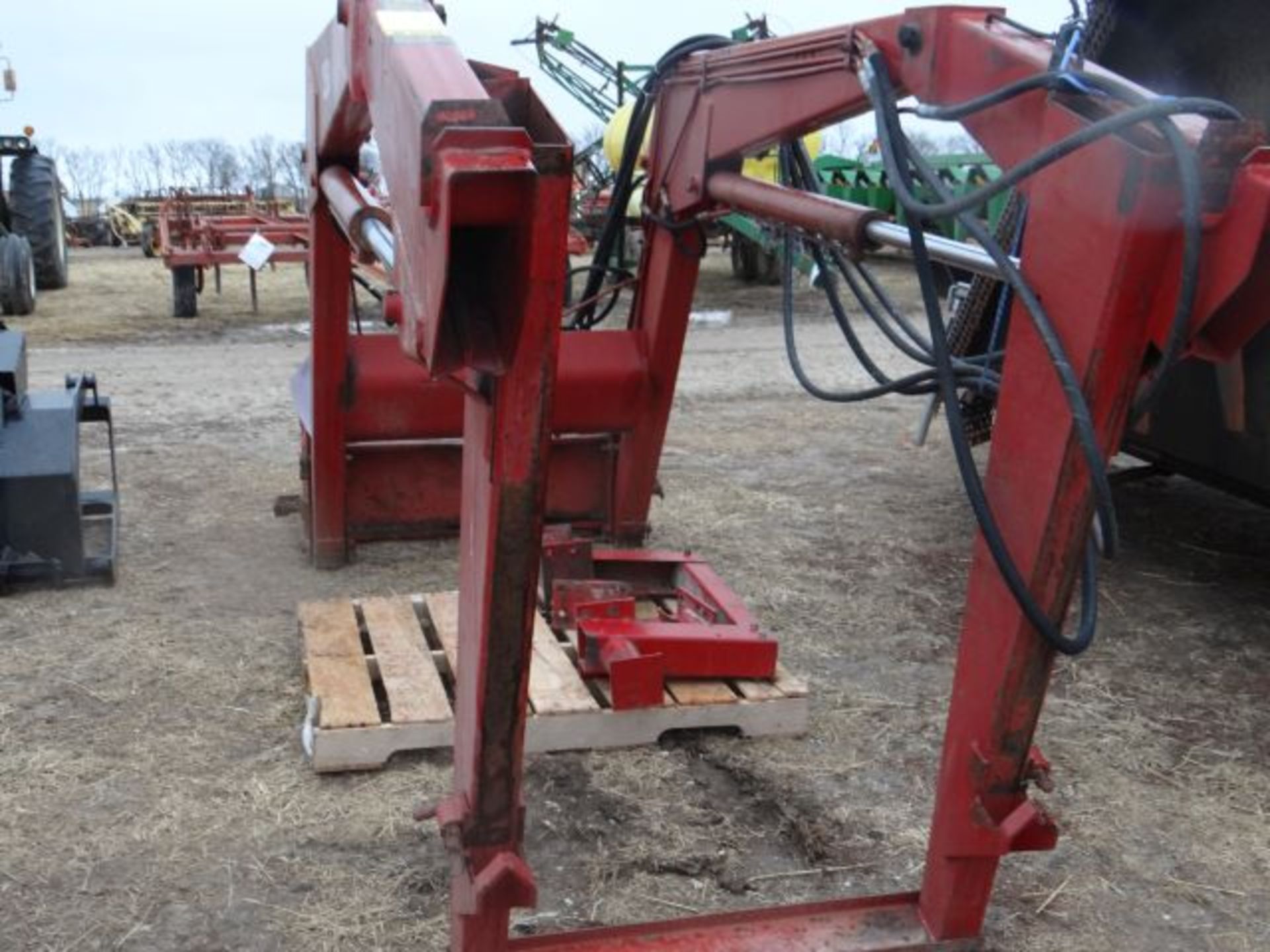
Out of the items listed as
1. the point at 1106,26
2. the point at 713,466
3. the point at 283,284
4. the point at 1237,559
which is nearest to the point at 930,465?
the point at 713,466

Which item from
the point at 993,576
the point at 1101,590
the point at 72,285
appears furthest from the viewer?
the point at 72,285

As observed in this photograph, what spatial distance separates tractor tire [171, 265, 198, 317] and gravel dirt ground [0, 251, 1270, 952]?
669 centimetres

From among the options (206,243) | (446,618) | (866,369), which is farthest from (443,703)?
(206,243)

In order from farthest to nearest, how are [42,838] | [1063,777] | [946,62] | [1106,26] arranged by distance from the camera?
[1106,26], [1063,777], [42,838], [946,62]

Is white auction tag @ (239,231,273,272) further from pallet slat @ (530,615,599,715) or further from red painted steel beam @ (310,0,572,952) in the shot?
red painted steel beam @ (310,0,572,952)

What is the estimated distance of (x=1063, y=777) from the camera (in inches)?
134

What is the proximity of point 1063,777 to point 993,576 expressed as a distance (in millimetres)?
1368

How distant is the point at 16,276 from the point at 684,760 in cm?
1046

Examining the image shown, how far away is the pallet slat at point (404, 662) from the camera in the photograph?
3445mm

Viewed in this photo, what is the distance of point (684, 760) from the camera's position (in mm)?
3455

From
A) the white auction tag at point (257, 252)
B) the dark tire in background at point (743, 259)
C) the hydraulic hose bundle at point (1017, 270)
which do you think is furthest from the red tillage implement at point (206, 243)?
the hydraulic hose bundle at point (1017, 270)

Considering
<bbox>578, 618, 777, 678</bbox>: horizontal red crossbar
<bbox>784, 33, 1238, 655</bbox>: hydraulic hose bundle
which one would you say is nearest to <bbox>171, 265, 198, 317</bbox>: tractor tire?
<bbox>578, 618, 777, 678</bbox>: horizontal red crossbar

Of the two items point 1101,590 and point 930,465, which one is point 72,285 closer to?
point 930,465

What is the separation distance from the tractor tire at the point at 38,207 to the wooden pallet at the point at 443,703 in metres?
11.2
